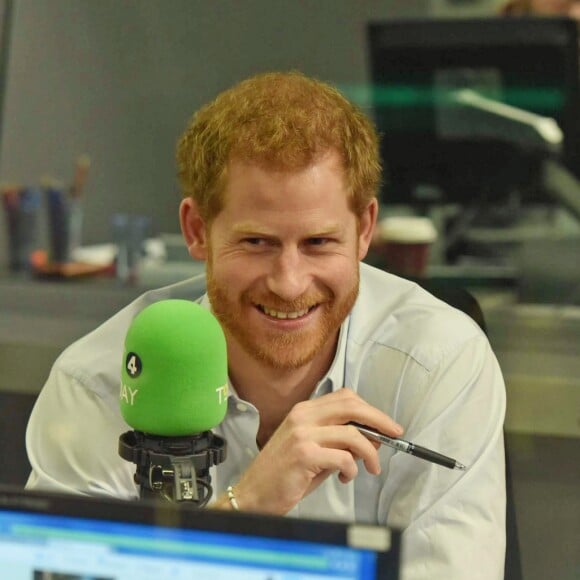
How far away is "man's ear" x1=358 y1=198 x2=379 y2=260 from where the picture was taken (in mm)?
1392

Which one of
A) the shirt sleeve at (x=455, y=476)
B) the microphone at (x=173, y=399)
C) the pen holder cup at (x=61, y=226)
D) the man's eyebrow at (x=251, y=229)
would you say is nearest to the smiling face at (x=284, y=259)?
the man's eyebrow at (x=251, y=229)

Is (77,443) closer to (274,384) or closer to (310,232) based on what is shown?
(274,384)

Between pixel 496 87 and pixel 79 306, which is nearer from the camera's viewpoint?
pixel 79 306

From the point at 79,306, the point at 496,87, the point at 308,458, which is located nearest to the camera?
the point at 308,458

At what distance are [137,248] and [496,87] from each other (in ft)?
3.18

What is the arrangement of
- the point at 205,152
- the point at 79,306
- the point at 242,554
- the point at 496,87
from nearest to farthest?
the point at 242,554 → the point at 205,152 → the point at 79,306 → the point at 496,87

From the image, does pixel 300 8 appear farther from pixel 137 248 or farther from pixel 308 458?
pixel 308 458

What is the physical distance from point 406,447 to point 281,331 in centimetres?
28

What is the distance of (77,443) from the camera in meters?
1.37

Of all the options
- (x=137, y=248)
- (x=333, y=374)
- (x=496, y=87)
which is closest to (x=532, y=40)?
(x=496, y=87)

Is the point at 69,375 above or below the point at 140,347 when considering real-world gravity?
below

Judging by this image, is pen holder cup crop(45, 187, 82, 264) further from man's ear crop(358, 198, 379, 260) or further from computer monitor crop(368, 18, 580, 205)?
man's ear crop(358, 198, 379, 260)

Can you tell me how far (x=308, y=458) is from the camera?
111cm

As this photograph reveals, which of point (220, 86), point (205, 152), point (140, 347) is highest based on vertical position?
point (220, 86)
